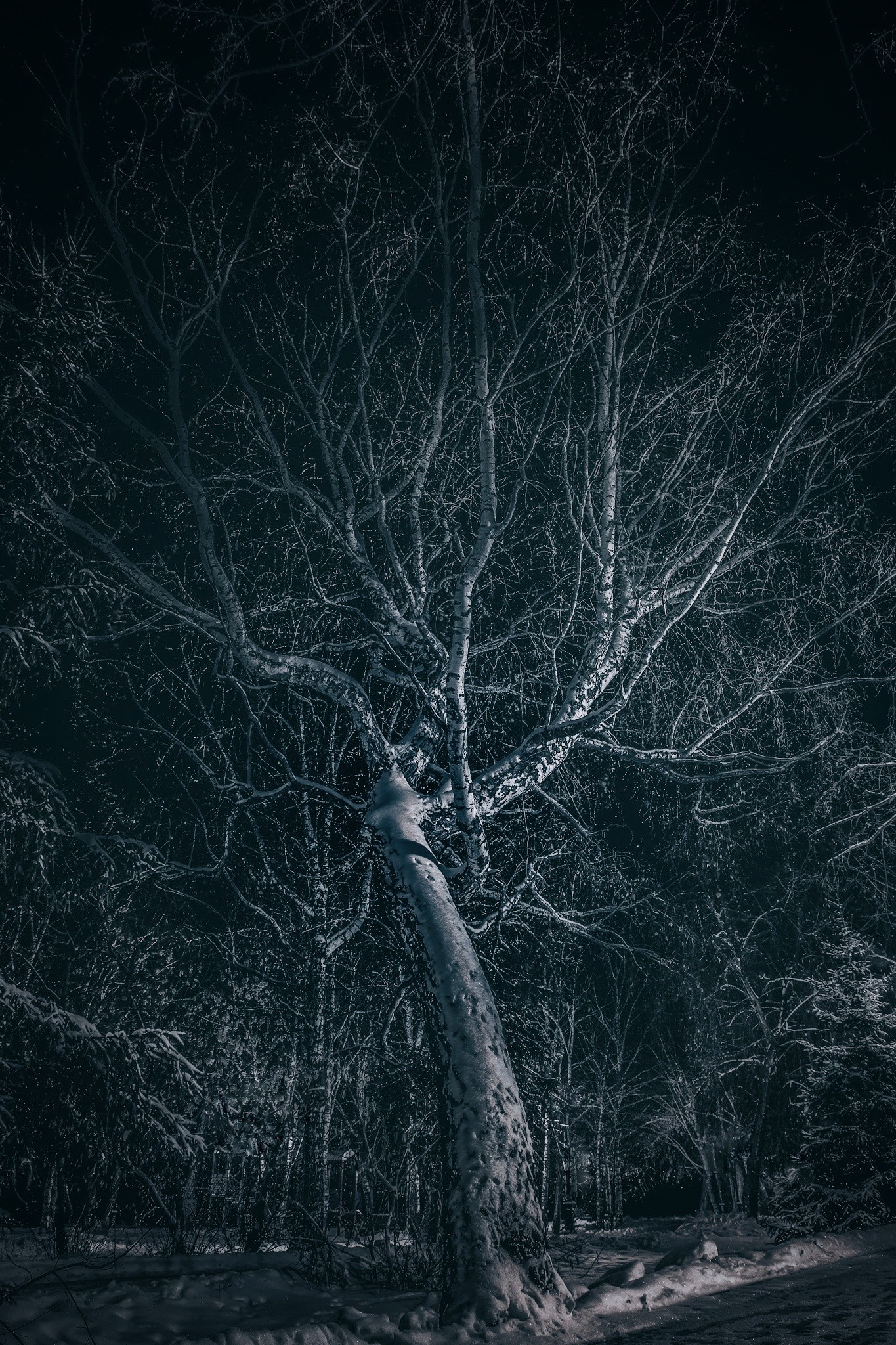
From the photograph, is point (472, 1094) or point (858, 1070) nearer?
point (472, 1094)

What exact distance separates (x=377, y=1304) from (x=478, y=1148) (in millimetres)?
1240

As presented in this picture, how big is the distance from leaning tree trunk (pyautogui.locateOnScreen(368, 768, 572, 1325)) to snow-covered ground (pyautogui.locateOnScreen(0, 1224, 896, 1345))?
0.29m

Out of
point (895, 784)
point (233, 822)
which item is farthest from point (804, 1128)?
point (233, 822)

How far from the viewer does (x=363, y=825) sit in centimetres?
681

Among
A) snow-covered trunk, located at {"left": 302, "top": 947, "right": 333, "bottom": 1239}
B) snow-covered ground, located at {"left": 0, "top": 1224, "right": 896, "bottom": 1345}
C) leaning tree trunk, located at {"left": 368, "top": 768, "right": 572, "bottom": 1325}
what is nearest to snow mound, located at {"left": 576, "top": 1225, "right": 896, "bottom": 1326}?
snow-covered ground, located at {"left": 0, "top": 1224, "right": 896, "bottom": 1345}

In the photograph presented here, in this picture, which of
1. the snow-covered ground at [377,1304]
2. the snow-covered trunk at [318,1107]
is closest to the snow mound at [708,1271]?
the snow-covered ground at [377,1304]

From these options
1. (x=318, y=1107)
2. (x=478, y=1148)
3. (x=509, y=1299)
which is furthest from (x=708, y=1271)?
(x=318, y=1107)

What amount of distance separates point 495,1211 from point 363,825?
3192 mm

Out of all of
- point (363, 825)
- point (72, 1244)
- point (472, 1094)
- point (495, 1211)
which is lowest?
point (72, 1244)

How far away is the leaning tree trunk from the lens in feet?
13.6

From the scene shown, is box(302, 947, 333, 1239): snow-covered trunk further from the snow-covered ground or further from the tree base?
the tree base

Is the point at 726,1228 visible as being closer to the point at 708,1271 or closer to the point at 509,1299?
the point at 708,1271

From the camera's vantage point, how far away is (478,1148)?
4570 millimetres

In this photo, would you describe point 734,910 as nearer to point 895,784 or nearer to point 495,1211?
point 895,784
